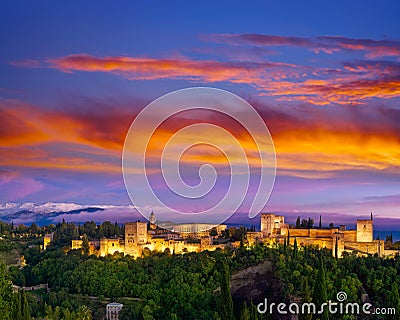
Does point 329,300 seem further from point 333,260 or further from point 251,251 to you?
point 251,251

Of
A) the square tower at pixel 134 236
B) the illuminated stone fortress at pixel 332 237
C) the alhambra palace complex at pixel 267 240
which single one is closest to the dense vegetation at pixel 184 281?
the square tower at pixel 134 236

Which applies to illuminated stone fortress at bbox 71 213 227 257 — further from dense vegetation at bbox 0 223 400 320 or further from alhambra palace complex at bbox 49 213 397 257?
dense vegetation at bbox 0 223 400 320

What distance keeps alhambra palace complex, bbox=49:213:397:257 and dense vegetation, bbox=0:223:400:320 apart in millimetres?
1276

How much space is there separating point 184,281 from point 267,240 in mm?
8999

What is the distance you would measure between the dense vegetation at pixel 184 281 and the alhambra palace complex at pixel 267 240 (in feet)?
4.19

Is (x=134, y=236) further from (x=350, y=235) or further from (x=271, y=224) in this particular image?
(x=350, y=235)

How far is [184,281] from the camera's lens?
31000 mm

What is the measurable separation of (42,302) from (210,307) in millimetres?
8910

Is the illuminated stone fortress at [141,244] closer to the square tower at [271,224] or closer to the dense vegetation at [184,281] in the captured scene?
the dense vegetation at [184,281]

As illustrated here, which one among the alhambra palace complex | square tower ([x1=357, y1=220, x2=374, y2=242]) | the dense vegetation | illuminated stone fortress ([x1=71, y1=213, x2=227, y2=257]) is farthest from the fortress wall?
illuminated stone fortress ([x1=71, y1=213, x2=227, y2=257])

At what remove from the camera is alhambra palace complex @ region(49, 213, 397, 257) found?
3719 cm

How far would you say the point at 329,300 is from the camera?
989 inches

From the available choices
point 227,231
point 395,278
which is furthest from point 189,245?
point 395,278

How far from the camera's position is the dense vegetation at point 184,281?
2695cm
